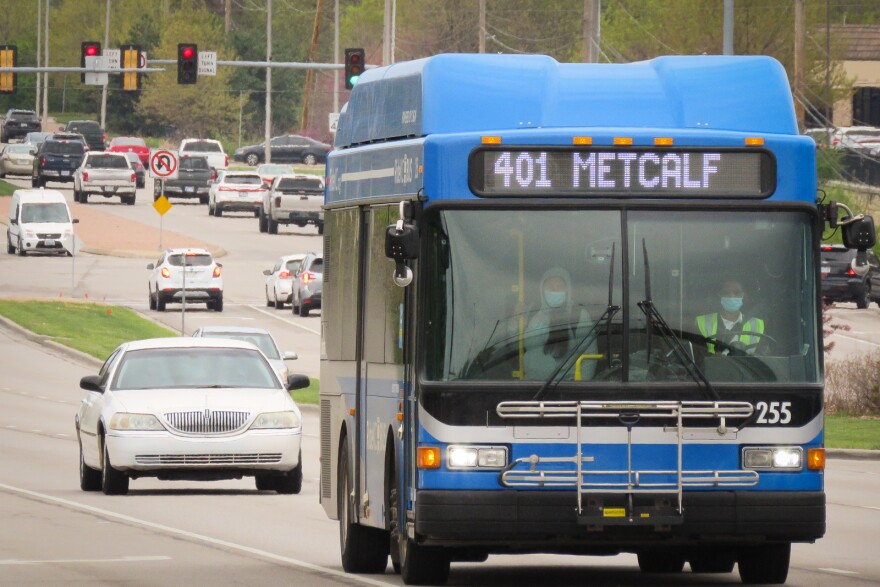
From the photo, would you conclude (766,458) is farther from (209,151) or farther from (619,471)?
(209,151)

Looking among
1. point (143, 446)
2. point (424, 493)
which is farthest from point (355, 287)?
point (143, 446)

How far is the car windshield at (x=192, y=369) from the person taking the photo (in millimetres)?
20453

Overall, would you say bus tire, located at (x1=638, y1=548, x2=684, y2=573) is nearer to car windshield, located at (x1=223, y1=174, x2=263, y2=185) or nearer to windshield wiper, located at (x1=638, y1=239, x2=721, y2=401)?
windshield wiper, located at (x1=638, y1=239, x2=721, y2=401)

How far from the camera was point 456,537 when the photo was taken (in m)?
11.2

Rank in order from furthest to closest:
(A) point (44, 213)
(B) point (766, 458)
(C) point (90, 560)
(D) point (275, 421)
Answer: (A) point (44, 213) < (D) point (275, 421) < (C) point (90, 560) < (B) point (766, 458)

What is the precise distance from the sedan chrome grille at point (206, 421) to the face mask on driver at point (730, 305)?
8996 millimetres

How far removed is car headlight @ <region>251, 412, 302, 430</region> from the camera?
1973cm

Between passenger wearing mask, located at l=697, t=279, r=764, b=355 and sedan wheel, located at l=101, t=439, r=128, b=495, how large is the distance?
9.69 meters

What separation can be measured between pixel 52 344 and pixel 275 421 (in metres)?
25.0

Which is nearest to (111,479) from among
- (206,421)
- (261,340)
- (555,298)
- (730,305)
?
(206,421)

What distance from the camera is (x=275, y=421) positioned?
1975 centimetres

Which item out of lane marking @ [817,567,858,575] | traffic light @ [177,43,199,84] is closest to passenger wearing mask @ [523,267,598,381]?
lane marking @ [817,567,858,575]

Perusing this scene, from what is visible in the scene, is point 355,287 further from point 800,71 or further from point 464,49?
point 464,49

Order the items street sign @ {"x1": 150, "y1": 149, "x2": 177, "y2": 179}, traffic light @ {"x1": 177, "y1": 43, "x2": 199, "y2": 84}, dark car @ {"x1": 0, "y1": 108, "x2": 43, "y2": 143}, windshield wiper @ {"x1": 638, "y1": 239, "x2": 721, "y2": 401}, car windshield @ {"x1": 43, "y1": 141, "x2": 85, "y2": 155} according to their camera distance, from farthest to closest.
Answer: dark car @ {"x1": 0, "y1": 108, "x2": 43, "y2": 143}, car windshield @ {"x1": 43, "y1": 141, "x2": 85, "y2": 155}, traffic light @ {"x1": 177, "y1": 43, "x2": 199, "y2": 84}, street sign @ {"x1": 150, "y1": 149, "x2": 177, "y2": 179}, windshield wiper @ {"x1": 638, "y1": 239, "x2": 721, "y2": 401}
